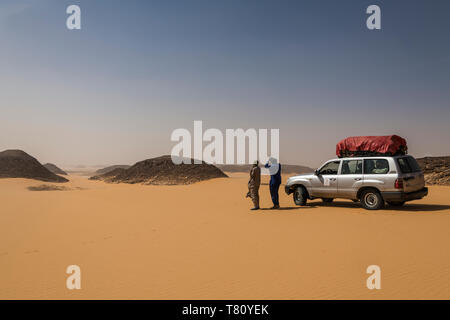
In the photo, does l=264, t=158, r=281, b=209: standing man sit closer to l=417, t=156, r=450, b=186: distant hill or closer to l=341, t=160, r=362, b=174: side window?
l=341, t=160, r=362, b=174: side window

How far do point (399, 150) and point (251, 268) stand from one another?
9557 mm

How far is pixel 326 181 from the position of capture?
1420cm

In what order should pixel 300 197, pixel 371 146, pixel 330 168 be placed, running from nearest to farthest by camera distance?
pixel 371 146 → pixel 330 168 → pixel 300 197

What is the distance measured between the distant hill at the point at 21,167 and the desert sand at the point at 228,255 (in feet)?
76.1

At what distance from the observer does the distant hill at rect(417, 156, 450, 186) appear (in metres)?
26.5

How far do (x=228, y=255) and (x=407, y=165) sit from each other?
8968 millimetres

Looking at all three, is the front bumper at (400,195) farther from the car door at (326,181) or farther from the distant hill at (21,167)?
the distant hill at (21,167)

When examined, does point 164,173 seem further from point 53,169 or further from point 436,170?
point 53,169

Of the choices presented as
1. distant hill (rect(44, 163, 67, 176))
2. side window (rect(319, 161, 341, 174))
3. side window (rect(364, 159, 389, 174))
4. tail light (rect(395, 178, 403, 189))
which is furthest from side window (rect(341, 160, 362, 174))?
distant hill (rect(44, 163, 67, 176))

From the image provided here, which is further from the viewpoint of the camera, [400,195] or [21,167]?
[21,167]

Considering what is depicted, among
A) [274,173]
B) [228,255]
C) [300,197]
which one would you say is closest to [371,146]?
[300,197]

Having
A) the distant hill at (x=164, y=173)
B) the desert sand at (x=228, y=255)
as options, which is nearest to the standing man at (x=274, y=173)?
the desert sand at (x=228, y=255)

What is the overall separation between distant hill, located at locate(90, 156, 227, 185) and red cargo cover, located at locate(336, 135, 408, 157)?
63.6 feet
